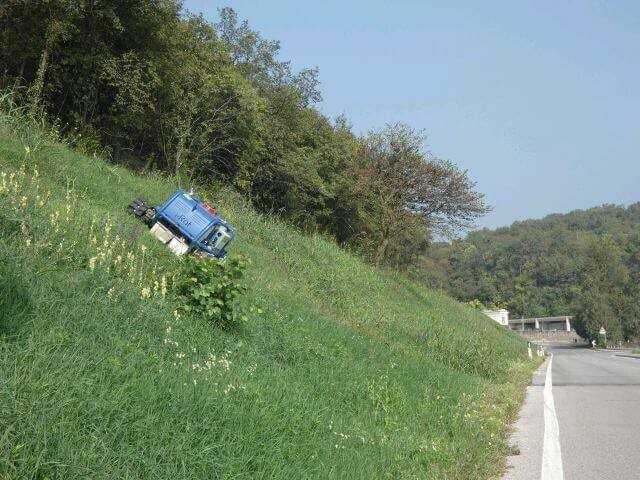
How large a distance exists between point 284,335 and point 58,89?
40.2 feet

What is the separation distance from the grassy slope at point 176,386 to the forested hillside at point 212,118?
5232mm

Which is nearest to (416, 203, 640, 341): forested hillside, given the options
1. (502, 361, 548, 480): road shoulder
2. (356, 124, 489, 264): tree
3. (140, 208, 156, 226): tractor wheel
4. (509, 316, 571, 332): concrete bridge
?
(509, 316, 571, 332): concrete bridge

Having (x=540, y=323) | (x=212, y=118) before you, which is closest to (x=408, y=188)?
(x=212, y=118)

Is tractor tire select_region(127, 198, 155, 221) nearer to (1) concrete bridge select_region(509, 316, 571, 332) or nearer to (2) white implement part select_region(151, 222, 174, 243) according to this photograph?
(2) white implement part select_region(151, 222, 174, 243)

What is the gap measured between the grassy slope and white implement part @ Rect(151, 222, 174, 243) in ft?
1.93

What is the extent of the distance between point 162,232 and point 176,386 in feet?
23.6

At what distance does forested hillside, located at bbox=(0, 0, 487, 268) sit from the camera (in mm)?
16062

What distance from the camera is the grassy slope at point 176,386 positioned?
3.48 meters

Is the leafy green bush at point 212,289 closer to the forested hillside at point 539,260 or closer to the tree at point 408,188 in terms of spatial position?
the tree at point 408,188

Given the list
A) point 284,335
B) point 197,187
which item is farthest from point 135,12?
point 284,335

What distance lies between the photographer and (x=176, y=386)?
4352mm

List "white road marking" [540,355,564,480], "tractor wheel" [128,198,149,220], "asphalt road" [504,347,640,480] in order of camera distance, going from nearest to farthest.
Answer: "white road marking" [540,355,564,480]
"asphalt road" [504,347,640,480]
"tractor wheel" [128,198,149,220]

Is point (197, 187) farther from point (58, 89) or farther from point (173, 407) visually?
point (173, 407)

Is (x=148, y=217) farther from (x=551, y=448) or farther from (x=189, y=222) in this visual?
(x=551, y=448)
